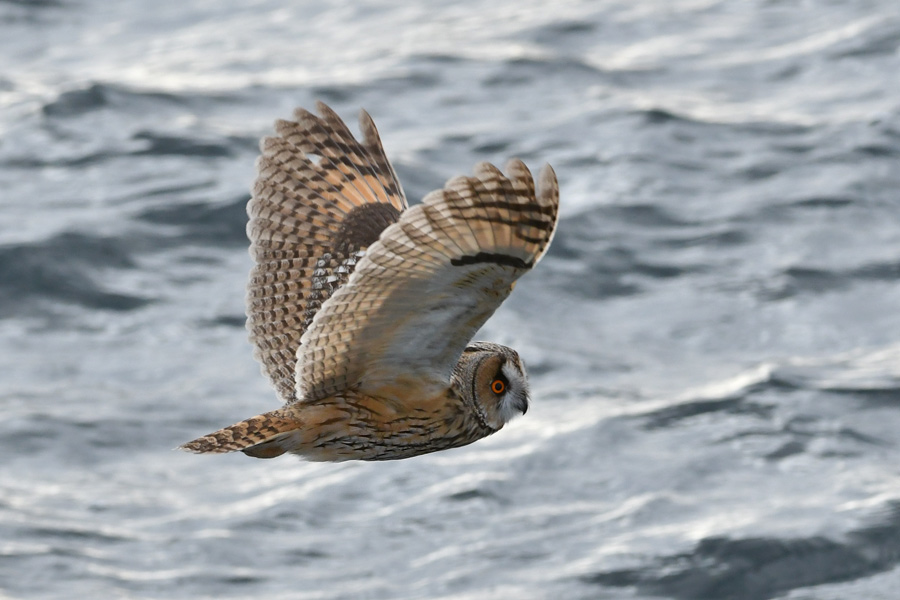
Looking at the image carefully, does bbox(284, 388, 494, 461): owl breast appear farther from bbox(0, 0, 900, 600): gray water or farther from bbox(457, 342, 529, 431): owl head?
bbox(0, 0, 900, 600): gray water

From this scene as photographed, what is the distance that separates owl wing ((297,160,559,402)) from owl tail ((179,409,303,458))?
14 cm

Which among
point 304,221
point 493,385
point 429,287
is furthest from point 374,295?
point 304,221

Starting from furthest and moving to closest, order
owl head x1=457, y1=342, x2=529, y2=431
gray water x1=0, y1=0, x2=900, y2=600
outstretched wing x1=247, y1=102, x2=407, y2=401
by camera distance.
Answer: gray water x1=0, y1=0, x2=900, y2=600
outstretched wing x1=247, y1=102, x2=407, y2=401
owl head x1=457, y1=342, x2=529, y2=431

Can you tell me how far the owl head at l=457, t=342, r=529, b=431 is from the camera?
17.7 feet

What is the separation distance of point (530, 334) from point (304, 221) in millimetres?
6560

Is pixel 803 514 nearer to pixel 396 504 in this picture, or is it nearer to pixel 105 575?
pixel 396 504

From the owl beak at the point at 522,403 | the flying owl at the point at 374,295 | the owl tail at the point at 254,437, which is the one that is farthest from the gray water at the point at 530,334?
the owl tail at the point at 254,437

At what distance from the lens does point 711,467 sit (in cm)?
1100

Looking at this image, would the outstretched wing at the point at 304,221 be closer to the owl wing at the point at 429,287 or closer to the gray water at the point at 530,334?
the owl wing at the point at 429,287

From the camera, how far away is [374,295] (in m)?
4.64

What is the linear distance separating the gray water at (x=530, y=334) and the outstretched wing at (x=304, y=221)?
4795 millimetres

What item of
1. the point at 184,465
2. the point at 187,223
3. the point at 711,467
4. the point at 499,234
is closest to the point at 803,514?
the point at 711,467

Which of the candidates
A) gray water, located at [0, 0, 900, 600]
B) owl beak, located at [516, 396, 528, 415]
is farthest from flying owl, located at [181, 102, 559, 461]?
gray water, located at [0, 0, 900, 600]

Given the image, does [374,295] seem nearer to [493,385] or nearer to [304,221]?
[493,385]
